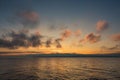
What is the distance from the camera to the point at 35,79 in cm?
4572

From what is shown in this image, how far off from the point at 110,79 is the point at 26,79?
27.1m

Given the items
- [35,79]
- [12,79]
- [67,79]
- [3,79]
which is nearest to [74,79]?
[67,79]

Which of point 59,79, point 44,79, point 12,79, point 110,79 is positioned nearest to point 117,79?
point 110,79

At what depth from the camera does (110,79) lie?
151 feet

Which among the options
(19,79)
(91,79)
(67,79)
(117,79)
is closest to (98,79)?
(91,79)

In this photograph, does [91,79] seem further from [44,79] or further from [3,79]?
[3,79]

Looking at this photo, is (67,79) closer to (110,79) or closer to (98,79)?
(98,79)

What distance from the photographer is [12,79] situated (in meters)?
44.8

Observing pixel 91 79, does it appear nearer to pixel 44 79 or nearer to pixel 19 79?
pixel 44 79

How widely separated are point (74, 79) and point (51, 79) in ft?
24.4

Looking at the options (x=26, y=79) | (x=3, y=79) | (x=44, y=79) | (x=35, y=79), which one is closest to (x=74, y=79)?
(x=44, y=79)

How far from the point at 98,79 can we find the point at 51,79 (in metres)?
15.1

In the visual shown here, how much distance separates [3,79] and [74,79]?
74.2 ft

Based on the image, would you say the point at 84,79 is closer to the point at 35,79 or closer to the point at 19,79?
the point at 35,79
